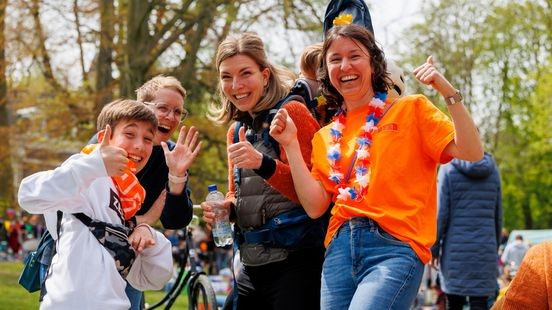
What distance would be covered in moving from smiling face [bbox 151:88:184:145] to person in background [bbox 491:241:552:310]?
283 cm

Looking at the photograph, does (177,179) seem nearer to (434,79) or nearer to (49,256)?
(49,256)

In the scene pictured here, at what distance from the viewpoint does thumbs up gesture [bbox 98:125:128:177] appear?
4172mm

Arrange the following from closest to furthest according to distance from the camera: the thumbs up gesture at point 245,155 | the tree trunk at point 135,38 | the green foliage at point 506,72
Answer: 1. the thumbs up gesture at point 245,155
2. the tree trunk at point 135,38
3. the green foliage at point 506,72

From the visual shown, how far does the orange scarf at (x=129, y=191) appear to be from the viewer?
4629 mm

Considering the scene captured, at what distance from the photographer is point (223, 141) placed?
19.8 metres

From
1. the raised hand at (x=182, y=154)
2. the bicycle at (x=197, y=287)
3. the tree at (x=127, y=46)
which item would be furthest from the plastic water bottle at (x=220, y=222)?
the tree at (x=127, y=46)

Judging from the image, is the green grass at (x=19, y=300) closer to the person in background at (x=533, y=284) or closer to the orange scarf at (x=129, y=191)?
the orange scarf at (x=129, y=191)

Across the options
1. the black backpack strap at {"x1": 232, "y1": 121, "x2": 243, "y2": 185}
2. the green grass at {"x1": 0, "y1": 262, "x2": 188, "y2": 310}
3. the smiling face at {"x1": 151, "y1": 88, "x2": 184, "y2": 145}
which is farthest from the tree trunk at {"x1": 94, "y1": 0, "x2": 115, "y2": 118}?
the black backpack strap at {"x1": 232, "y1": 121, "x2": 243, "y2": 185}

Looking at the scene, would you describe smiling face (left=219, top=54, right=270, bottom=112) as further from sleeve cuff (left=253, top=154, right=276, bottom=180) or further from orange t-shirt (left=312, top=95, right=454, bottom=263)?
orange t-shirt (left=312, top=95, right=454, bottom=263)

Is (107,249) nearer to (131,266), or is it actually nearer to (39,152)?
(131,266)

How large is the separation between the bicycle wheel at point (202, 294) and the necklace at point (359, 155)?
3.16 metres

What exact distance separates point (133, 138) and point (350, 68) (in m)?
1.12

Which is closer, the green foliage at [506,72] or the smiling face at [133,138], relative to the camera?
the smiling face at [133,138]

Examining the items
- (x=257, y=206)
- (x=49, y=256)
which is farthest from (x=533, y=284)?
(x=49, y=256)
